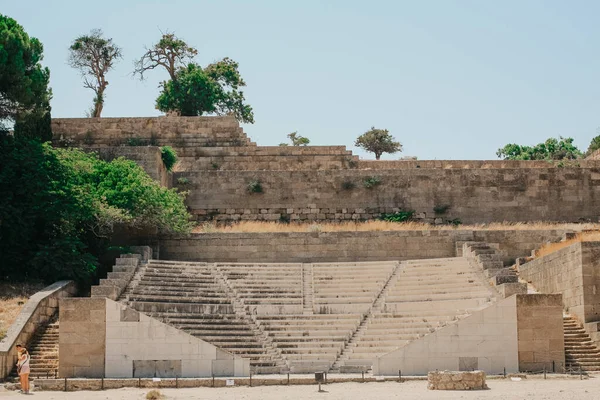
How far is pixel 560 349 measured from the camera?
25688mm

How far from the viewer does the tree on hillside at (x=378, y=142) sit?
191ft

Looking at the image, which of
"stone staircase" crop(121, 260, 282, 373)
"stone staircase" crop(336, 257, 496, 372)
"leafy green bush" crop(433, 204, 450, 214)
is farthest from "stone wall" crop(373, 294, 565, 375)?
"leafy green bush" crop(433, 204, 450, 214)

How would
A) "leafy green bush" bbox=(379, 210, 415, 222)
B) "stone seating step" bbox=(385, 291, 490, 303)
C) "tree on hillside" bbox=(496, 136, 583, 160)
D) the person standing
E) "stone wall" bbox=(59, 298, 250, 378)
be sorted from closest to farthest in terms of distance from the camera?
the person standing
"stone wall" bbox=(59, 298, 250, 378)
"stone seating step" bbox=(385, 291, 490, 303)
"leafy green bush" bbox=(379, 210, 415, 222)
"tree on hillside" bbox=(496, 136, 583, 160)

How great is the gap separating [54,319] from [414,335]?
30.3 ft

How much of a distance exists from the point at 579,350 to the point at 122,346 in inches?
429

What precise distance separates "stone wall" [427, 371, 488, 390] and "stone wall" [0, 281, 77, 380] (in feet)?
31.9

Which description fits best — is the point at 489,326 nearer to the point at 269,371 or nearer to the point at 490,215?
the point at 269,371

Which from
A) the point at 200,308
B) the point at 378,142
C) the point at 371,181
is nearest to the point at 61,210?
the point at 200,308

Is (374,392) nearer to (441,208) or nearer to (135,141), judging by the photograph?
(441,208)

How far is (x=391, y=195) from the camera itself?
39719mm

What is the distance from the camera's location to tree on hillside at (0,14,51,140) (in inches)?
1296

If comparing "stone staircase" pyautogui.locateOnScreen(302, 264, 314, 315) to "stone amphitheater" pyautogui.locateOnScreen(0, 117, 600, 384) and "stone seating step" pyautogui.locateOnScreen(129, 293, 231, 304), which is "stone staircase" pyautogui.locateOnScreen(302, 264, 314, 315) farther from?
"stone seating step" pyautogui.locateOnScreen(129, 293, 231, 304)

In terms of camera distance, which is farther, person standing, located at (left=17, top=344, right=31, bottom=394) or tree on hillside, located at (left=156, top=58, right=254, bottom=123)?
tree on hillside, located at (left=156, top=58, right=254, bottom=123)

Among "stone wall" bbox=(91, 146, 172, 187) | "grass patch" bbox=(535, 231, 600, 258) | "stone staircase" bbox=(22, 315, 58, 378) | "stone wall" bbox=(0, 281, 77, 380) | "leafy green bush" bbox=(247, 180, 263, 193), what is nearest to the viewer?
"stone wall" bbox=(0, 281, 77, 380)
